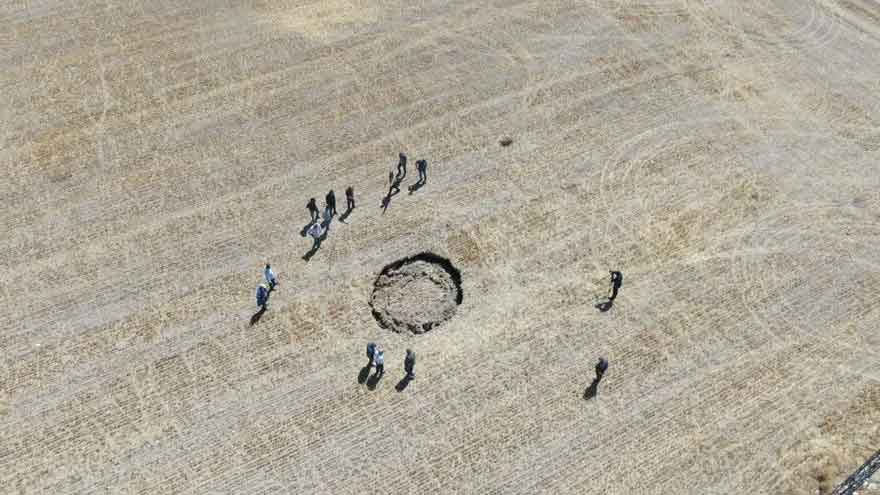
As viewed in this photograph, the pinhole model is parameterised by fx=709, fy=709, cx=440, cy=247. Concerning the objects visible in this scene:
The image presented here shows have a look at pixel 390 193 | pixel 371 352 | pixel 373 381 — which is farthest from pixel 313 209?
pixel 373 381

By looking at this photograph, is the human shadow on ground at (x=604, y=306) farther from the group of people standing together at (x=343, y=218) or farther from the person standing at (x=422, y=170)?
the person standing at (x=422, y=170)

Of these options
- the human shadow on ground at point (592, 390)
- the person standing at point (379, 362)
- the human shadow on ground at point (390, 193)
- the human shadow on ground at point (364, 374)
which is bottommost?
the human shadow on ground at point (592, 390)

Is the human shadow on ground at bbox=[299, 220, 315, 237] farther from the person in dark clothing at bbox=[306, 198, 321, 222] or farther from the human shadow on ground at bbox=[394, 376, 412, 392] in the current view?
the human shadow on ground at bbox=[394, 376, 412, 392]

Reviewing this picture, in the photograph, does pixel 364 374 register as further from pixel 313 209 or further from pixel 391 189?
pixel 391 189

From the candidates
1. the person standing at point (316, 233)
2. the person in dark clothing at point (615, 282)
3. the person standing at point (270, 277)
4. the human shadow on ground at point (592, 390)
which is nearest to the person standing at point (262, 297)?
the person standing at point (270, 277)

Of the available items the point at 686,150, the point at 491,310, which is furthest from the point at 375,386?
the point at 686,150
